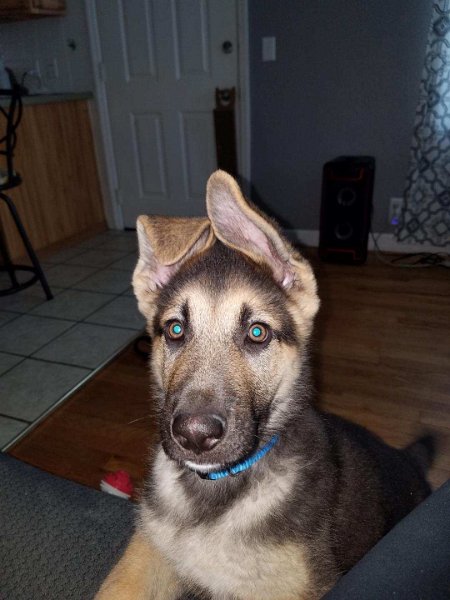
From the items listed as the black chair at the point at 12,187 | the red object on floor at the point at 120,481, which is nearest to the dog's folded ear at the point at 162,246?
the red object on floor at the point at 120,481

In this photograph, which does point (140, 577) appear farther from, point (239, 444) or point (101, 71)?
point (101, 71)

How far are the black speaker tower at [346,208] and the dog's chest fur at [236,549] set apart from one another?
433 centimetres

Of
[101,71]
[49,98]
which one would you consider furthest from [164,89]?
[49,98]

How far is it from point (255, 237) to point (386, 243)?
15.6 ft

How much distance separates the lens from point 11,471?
1.92 meters

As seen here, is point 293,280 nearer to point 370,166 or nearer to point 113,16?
point 370,166

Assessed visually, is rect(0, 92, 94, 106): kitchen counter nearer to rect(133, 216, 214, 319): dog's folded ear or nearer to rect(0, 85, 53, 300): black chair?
rect(0, 85, 53, 300): black chair

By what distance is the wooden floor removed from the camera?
2646mm

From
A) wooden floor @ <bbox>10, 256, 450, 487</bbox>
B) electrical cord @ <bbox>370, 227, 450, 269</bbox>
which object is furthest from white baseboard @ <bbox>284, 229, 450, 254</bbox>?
wooden floor @ <bbox>10, 256, 450, 487</bbox>

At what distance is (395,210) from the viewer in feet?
18.3

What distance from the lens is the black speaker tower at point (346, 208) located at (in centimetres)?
509

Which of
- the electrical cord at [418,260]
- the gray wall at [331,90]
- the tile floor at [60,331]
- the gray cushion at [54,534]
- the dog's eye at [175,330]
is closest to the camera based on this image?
the dog's eye at [175,330]

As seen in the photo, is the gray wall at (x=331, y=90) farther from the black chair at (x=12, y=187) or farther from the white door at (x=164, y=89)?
the black chair at (x=12, y=187)

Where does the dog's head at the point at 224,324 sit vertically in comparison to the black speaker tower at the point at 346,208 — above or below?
above
